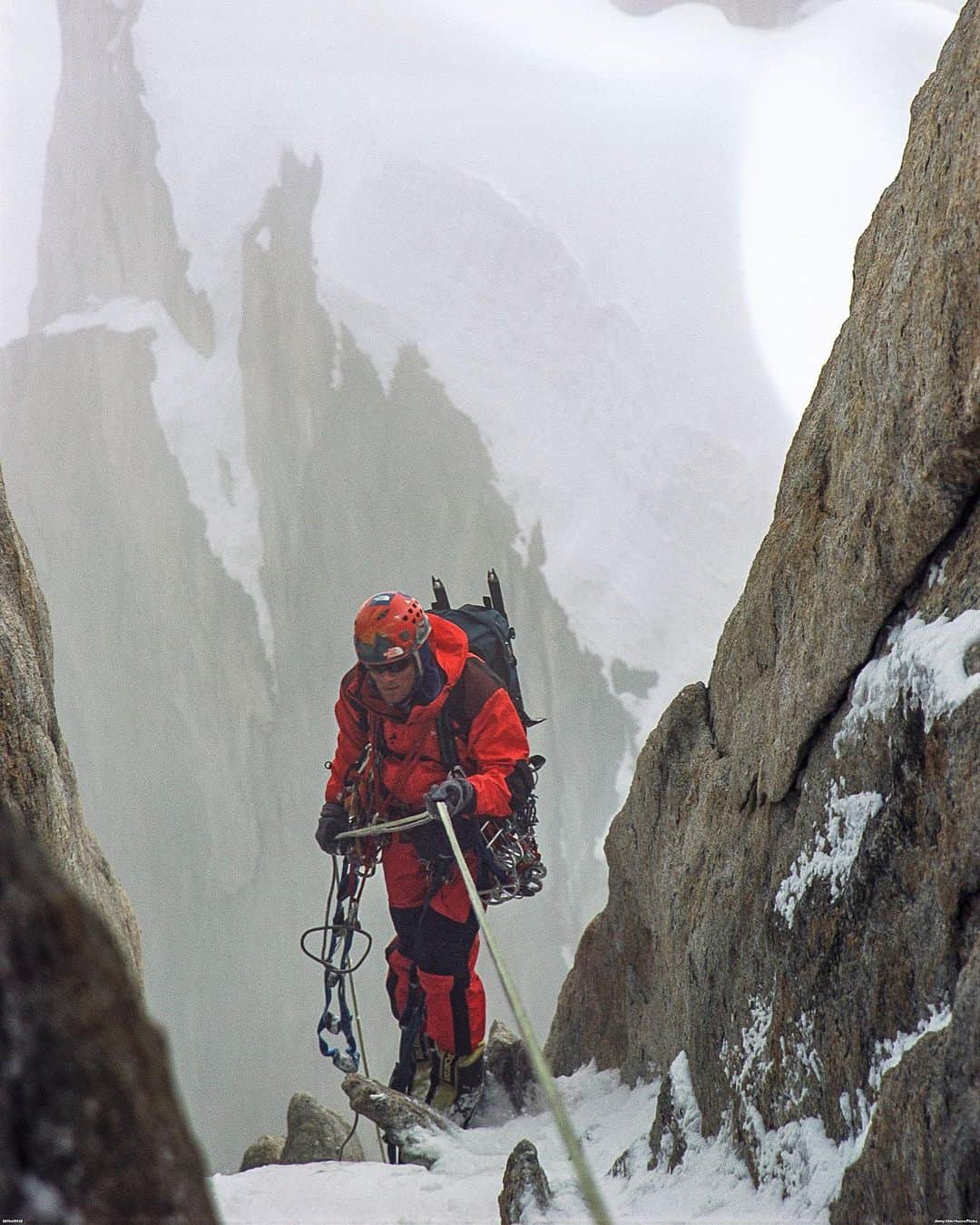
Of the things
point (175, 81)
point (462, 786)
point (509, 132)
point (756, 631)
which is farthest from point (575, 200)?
point (756, 631)

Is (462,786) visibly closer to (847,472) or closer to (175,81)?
(847,472)

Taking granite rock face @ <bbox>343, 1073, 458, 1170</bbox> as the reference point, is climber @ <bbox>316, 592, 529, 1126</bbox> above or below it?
above

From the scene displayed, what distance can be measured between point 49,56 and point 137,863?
1236cm

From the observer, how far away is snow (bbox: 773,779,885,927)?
2.52 meters

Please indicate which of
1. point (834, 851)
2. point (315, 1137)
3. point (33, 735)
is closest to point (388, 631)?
point (33, 735)

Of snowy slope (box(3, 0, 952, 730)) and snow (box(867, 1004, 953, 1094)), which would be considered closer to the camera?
snow (box(867, 1004, 953, 1094))

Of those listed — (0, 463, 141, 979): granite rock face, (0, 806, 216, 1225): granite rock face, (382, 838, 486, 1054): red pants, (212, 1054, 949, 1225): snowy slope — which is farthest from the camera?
(382, 838, 486, 1054): red pants

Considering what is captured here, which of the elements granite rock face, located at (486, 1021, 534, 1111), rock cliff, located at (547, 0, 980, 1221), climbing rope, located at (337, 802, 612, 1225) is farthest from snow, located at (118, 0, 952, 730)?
climbing rope, located at (337, 802, 612, 1225)

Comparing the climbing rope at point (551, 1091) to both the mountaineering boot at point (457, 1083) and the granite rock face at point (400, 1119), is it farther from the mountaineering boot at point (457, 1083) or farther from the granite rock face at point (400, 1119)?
the mountaineering boot at point (457, 1083)

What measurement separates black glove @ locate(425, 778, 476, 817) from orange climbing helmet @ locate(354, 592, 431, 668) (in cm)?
65

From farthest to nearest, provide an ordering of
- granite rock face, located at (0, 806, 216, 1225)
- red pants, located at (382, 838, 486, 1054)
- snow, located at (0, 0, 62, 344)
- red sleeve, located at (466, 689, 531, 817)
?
snow, located at (0, 0, 62, 344)
red pants, located at (382, 838, 486, 1054)
red sleeve, located at (466, 689, 531, 817)
granite rock face, located at (0, 806, 216, 1225)

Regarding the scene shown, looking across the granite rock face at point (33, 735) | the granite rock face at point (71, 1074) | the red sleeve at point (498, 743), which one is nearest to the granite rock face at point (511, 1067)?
the red sleeve at point (498, 743)

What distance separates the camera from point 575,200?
14.4 metres

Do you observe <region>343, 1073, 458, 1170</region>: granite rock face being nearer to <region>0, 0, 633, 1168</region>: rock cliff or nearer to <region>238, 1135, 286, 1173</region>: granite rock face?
<region>238, 1135, 286, 1173</region>: granite rock face
